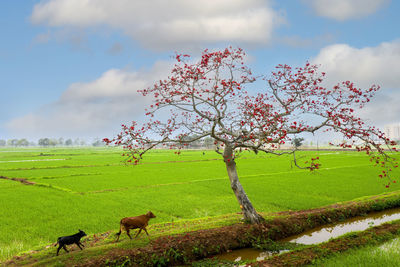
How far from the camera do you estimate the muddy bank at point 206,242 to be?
25.2 ft

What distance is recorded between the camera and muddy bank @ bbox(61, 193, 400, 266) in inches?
303

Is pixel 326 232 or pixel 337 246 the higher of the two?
pixel 337 246

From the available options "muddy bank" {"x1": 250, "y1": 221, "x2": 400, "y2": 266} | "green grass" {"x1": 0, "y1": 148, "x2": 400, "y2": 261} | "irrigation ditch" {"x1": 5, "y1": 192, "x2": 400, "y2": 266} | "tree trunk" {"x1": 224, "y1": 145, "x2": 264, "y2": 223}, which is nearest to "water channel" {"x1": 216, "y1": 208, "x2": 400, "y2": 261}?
"irrigation ditch" {"x1": 5, "y1": 192, "x2": 400, "y2": 266}

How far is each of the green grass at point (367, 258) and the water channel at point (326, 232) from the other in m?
1.71

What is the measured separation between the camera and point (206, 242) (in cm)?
883

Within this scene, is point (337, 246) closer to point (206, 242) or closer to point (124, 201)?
point (206, 242)

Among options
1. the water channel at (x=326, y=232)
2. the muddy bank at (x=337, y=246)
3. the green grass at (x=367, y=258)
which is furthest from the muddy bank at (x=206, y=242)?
the green grass at (x=367, y=258)

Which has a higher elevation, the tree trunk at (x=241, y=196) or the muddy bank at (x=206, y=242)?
the tree trunk at (x=241, y=196)

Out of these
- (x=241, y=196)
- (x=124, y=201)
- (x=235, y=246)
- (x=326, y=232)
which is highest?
(x=241, y=196)

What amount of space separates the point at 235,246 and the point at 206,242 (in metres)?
1.06

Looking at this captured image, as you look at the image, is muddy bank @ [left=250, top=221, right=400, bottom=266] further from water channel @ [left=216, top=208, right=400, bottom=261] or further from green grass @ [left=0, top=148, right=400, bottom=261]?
green grass @ [left=0, top=148, right=400, bottom=261]

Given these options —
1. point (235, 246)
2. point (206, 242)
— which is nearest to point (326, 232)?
point (235, 246)

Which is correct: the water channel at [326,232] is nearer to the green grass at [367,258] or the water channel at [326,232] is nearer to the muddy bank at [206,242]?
the muddy bank at [206,242]

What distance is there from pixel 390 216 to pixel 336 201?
121 inches
